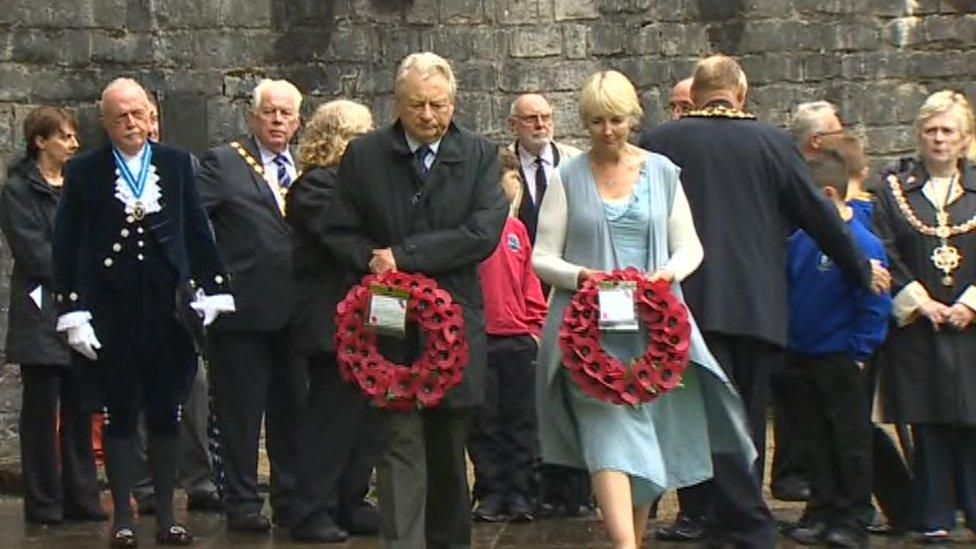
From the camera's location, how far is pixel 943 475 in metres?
9.21

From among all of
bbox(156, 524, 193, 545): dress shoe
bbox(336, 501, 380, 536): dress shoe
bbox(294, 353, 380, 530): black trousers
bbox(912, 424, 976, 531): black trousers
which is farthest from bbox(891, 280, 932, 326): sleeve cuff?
bbox(156, 524, 193, 545): dress shoe

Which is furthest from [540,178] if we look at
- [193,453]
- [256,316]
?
[193,453]

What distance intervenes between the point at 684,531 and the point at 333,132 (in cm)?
222

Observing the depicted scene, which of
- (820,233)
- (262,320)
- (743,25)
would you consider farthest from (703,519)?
(743,25)

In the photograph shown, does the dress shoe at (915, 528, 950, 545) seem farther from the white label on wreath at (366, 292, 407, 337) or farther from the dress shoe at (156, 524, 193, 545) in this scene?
the dress shoe at (156, 524, 193, 545)

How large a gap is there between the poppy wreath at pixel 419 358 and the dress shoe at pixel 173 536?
165 cm

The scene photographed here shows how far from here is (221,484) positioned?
9.80 meters

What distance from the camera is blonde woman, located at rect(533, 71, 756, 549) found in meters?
8.02

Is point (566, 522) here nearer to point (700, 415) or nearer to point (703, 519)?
point (703, 519)

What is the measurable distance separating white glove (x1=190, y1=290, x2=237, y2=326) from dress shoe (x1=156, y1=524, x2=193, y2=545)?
88 centimetres

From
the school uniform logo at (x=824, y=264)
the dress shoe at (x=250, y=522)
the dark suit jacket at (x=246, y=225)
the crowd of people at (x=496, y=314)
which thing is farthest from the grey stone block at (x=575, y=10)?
the dress shoe at (x=250, y=522)

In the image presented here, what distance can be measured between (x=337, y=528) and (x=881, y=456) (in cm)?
234

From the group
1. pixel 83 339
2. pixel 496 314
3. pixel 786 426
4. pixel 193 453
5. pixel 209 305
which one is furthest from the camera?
pixel 193 453

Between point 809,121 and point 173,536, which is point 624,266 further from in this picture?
point 173,536
